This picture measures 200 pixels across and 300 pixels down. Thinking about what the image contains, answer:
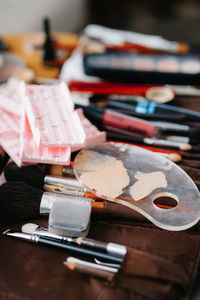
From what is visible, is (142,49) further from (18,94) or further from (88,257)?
(88,257)

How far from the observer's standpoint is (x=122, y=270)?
0.39 metres

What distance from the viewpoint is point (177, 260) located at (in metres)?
0.42

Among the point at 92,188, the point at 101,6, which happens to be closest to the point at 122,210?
the point at 92,188

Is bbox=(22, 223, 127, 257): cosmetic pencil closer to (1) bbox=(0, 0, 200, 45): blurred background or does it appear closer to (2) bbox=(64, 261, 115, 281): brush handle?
(2) bbox=(64, 261, 115, 281): brush handle

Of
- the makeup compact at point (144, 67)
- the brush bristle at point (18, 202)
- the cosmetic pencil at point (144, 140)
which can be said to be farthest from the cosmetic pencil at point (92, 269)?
the makeup compact at point (144, 67)

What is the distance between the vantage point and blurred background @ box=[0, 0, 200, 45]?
1377mm

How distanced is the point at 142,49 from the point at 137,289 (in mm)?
690

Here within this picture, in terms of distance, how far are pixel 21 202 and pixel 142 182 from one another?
0.19 meters

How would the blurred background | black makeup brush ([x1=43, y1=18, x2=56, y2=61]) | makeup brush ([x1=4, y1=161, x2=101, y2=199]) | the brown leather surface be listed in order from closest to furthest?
the brown leather surface
makeup brush ([x1=4, y1=161, x2=101, y2=199])
black makeup brush ([x1=43, y1=18, x2=56, y2=61])
the blurred background

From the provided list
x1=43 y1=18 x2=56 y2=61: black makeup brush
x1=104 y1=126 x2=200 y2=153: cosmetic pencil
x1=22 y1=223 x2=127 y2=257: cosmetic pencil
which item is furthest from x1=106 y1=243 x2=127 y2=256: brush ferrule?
x1=43 y1=18 x2=56 y2=61: black makeup brush

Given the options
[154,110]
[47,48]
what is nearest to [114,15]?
[47,48]

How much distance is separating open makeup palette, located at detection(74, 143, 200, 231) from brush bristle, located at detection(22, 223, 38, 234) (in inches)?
3.8

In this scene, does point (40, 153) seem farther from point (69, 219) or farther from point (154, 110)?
point (154, 110)

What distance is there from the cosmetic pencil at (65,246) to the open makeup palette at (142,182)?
0.08 m
